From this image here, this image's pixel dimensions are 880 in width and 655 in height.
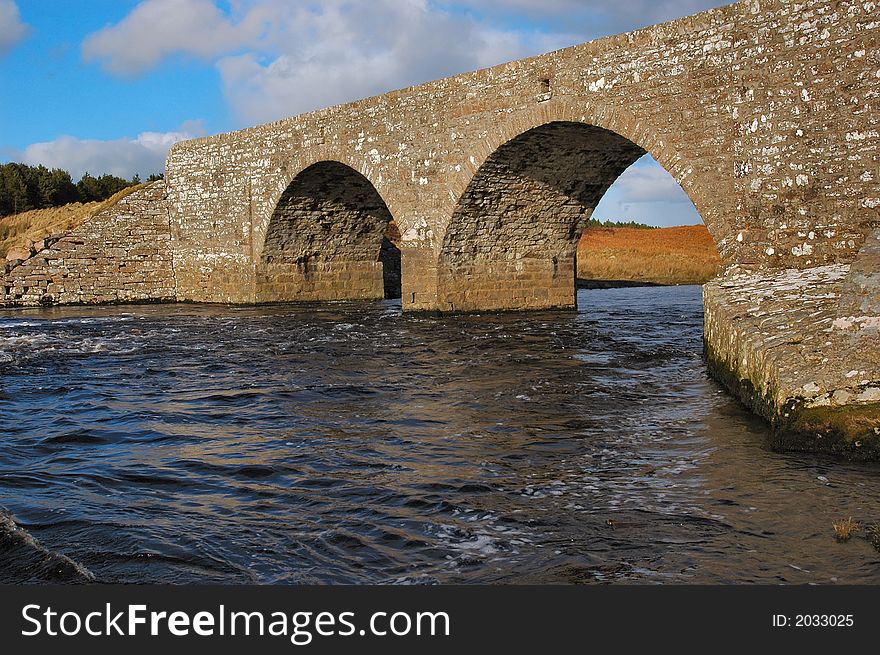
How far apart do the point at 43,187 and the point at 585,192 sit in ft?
90.6

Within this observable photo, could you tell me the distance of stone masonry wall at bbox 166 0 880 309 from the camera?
1016 cm

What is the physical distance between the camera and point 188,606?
9.86 ft

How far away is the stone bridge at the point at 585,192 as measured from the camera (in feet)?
23.7

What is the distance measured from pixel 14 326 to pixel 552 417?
12916 mm

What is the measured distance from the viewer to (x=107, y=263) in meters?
22.2

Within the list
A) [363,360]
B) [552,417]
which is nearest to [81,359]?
[363,360]

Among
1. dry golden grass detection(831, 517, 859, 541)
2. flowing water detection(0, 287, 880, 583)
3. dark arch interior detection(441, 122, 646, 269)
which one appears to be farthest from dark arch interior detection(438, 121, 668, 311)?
dry golden grass detection(831, 517, 859, 541)

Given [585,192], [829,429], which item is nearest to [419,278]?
[585,192]

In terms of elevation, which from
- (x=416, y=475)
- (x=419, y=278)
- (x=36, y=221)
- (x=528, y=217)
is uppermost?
(x=36, y=221)

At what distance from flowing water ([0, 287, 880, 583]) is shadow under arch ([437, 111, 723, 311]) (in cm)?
448

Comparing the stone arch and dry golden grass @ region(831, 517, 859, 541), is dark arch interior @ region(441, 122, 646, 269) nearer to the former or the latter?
the stone arch

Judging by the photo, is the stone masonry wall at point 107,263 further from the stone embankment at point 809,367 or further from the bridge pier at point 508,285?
the stone embankment at point 809,367

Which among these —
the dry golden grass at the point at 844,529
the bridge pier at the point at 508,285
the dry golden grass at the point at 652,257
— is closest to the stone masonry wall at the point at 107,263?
the bridge pier at the point at 508,285

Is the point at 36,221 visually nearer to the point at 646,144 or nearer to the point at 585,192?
the point at 585,192
